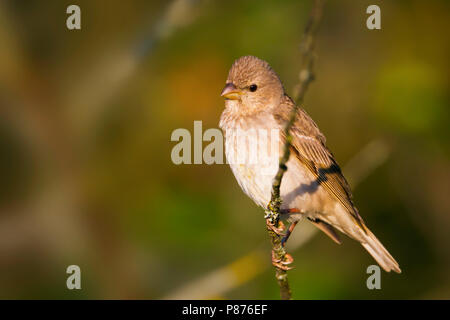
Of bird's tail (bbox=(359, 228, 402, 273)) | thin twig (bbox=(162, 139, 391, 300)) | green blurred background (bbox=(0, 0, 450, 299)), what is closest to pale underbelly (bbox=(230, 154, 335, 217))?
bird's tail (bbox=(359, 228, 402, 273))

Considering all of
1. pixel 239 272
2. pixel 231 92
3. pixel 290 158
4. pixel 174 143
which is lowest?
pixel 239 272

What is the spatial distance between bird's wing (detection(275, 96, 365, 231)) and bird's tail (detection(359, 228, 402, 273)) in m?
0.15

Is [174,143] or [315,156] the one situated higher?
[174,143]

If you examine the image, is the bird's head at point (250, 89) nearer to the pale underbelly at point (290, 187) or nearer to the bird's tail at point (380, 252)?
the pale underbelly at point (290, 187)

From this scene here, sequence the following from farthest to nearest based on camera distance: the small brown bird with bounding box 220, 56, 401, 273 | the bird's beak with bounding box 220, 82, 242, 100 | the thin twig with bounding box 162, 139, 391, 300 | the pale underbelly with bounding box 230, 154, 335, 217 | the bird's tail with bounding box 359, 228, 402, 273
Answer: the thin twig with bounding box 162, 139, 391, 300 < the bird's tail with bounding box 359, 228, 402, 273 < the bird's beak with bounding box 220, 82, 242, 100 < the small brown bird with bounding box 220, 56, 401, 273 < the pale underbelly with bounding box 230, 154, 335, 217

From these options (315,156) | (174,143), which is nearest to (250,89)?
(315,156)

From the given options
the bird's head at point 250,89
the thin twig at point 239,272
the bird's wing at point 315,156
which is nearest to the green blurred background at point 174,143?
the thin twig at point 239,272

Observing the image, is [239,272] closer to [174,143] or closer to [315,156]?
[315,156]

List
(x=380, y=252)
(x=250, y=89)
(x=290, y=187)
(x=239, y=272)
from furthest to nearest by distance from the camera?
(x=239, y=272)
(x=380, y=252)
(x=250, y=89)
(x=290, y=187)

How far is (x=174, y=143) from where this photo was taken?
331 inches

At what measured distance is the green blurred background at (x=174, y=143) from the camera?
24.1ft

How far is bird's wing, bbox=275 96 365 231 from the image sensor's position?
565 centimetres

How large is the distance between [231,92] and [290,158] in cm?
78

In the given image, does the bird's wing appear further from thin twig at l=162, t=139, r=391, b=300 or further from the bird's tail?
thin twig at l=162, t=139, r=391, b=300
